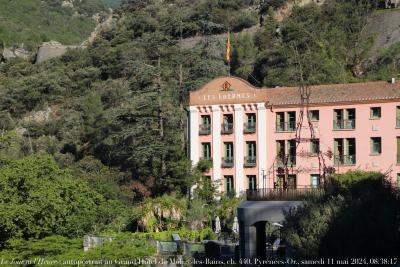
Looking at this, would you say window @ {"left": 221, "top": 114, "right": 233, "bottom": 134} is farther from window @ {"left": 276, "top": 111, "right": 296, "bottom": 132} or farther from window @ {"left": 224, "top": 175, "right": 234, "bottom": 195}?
window @ {"left": 276, "top": 111, "right": 296, "bottom": 132}

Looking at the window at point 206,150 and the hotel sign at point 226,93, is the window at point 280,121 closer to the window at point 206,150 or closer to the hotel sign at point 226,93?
the hotel sign at point 226,93

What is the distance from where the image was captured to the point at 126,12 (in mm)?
114500

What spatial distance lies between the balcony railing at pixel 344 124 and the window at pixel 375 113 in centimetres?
107

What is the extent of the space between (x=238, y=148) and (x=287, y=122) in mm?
3455

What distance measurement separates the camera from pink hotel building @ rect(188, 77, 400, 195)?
4697 centimetres

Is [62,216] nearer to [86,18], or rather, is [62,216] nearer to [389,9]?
[389,9]

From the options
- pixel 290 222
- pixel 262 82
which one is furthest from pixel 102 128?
pixel 290 222

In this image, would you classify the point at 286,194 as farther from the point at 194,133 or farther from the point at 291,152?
the point at 194,133

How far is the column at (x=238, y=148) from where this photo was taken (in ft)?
165

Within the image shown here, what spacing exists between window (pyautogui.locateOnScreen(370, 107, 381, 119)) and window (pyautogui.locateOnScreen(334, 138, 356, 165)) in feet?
5.64

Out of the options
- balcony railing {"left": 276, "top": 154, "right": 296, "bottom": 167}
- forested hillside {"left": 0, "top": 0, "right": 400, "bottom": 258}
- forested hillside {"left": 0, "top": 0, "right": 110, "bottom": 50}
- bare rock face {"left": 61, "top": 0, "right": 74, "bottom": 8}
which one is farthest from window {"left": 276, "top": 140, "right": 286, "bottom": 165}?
bare rock face {"left": 61, "top": 0, "right": 74, "bottom": 8}

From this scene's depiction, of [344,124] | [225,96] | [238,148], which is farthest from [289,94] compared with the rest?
[238,148]

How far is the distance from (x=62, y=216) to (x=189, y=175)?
12.1 m

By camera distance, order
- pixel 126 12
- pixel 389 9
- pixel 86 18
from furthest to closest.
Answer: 1. pixel 86 18
2. pixel 126 12
3. pixel 389 9
